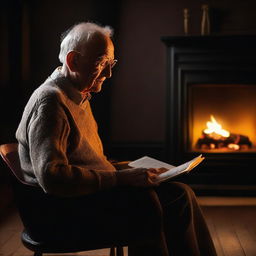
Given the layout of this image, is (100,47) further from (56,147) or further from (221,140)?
(221,140)

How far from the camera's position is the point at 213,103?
3400 millimetres

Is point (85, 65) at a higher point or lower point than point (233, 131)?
higher

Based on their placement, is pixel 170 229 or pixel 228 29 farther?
pixel 228 29

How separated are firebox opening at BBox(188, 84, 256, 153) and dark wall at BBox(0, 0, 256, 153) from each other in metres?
0.29

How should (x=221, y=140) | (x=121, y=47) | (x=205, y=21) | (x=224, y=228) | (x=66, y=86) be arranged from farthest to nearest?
1. (x=121, y=47)
2. (x=221, y=140)
3. (x=205, y=21)
4. (x=224, y=228)
5. (x=66, y=86)

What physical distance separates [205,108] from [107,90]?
2.41 ft

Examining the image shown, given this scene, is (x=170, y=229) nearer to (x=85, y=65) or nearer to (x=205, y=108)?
(x=85, y=65)

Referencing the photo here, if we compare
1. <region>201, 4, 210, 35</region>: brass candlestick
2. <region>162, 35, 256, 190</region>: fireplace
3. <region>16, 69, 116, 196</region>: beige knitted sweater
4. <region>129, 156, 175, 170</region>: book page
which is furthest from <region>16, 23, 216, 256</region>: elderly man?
<region>201, 4, 210, 35</region>: brass candlestick

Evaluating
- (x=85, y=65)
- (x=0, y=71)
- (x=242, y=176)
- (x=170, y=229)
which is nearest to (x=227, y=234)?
(x=242, y=176)

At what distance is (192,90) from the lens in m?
3.31

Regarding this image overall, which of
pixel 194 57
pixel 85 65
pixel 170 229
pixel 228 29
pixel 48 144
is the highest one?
pixel 228 29

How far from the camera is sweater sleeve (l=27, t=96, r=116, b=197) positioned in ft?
3.76

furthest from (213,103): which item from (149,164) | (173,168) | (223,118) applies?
(173,168)

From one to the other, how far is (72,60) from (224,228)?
4.93 ft
